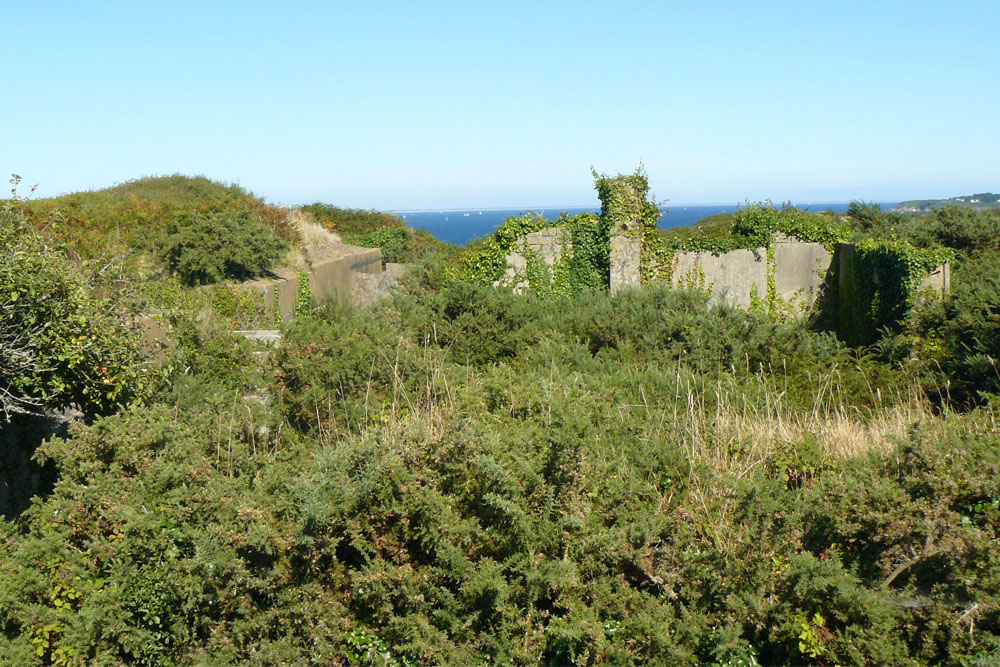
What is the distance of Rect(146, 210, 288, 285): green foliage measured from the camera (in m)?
13.6

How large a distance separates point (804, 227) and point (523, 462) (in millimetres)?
12331

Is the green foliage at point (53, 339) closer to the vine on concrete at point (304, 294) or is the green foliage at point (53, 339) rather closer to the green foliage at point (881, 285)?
the vine on concrete at point (304, 294)

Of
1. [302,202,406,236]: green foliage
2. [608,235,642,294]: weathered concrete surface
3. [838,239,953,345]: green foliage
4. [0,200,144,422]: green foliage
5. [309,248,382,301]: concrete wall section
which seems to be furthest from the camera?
[302,202,406,236]: green foliage

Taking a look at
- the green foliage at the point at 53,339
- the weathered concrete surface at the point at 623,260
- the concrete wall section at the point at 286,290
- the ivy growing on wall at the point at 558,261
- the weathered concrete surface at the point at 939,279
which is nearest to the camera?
the green foliage at the point at 53,339

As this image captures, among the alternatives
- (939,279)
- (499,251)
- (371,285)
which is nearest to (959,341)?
(939,279)

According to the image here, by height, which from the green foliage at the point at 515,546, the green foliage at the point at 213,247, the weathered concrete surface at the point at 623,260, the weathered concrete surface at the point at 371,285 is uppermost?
the green foliage at the point at 213,247

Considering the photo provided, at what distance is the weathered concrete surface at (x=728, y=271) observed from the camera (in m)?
15.0

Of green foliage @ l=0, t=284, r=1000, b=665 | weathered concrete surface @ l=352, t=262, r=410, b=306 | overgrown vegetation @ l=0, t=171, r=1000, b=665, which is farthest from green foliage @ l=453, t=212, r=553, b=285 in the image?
green foliage @ l=0, t=284, r=1000, b=665

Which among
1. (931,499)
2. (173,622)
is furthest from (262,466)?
(931,499)

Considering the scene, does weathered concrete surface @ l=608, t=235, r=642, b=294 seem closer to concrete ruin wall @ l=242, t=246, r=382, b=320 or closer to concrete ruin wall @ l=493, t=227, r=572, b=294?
concrete ruin wall @ l=493, t=227, r=572, b=294

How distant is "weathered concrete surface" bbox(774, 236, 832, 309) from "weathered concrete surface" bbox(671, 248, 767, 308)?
318 mm

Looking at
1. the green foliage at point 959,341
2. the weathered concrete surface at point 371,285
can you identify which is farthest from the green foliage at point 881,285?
the weathered concrete surface at point 371,285

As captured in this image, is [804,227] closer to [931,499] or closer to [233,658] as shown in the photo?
[931,499]

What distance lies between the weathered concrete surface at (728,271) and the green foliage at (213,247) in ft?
25.7
